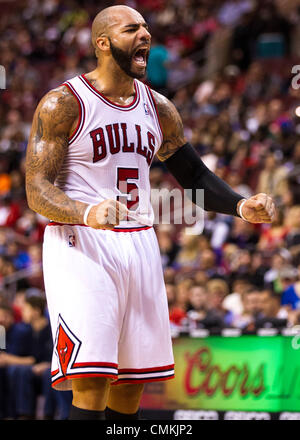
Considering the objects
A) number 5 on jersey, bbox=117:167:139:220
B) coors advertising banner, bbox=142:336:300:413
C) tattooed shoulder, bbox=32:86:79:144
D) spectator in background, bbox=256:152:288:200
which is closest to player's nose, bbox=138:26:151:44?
tattooed shoulder, bbox=32:86:79:144

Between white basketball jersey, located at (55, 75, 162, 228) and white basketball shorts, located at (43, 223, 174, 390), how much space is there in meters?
0.17

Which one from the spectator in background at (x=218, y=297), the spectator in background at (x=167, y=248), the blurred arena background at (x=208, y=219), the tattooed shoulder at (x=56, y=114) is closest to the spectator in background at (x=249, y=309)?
the blurred arena background at (x=208, y=219)

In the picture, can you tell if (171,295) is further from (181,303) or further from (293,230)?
(293,230)

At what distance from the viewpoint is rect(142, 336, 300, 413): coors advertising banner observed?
7.11m

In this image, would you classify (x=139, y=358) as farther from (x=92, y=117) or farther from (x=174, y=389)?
(x=174, y=389)

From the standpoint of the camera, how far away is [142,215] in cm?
380

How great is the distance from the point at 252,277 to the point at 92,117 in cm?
582

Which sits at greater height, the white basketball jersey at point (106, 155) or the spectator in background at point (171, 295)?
the white basketball jersey at point (106, 155)

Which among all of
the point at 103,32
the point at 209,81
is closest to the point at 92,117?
the point at 103,32

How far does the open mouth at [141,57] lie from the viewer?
3.72 meters

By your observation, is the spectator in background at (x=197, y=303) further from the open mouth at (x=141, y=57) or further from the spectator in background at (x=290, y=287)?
the open mouth at (x=141, y=57)

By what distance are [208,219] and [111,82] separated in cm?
748

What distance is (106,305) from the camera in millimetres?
3498

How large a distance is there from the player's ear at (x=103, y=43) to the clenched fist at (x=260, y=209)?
3.37ft
